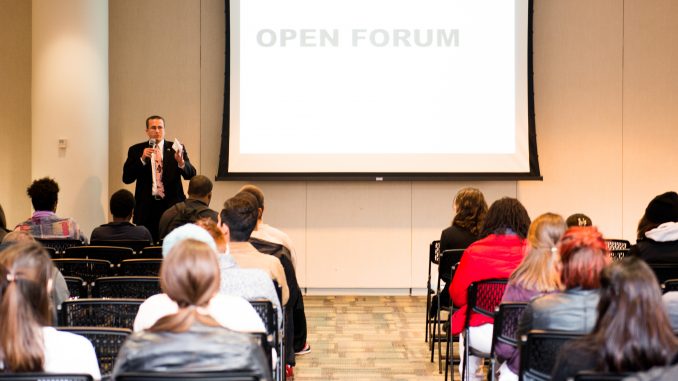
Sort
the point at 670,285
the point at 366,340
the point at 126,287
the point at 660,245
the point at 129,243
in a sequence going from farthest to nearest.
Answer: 1. the point at 366,340
2. the point at 129,243
3. the point at 660,245
4. the point at 126,287
5. the point at 670,285

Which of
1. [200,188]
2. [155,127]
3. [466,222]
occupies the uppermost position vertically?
[155,127]

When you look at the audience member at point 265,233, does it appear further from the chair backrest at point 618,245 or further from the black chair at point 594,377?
the black chair at point 594,377

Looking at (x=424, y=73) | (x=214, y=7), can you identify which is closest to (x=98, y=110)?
(x=214, y=7)

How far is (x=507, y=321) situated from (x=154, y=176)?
5.13 meters

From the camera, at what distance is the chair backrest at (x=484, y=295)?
184 inches

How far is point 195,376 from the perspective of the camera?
2.35m

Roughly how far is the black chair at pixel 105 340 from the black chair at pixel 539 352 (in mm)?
1366

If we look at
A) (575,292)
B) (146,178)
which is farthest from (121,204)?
(575,292)

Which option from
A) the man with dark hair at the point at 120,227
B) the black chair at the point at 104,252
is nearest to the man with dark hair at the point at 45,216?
the man with dark hair at the point at 120,227

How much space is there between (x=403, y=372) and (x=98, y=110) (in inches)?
174

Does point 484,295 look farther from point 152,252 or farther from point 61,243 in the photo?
point 61,243

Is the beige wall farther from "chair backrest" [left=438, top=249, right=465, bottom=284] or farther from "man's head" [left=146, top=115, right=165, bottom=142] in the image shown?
"chair backrest" [left=438, top=249, right=465, bottom=284]

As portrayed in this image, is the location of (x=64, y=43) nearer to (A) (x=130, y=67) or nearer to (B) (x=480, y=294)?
(A) (x=130, y=67)

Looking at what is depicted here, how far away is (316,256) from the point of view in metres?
9.33
